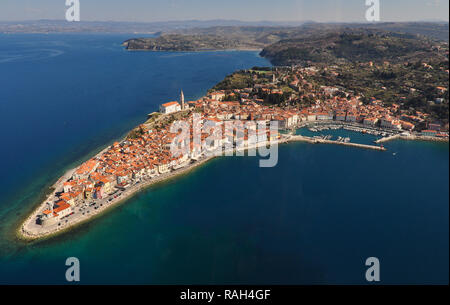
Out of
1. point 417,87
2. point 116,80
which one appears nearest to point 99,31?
point 116,80

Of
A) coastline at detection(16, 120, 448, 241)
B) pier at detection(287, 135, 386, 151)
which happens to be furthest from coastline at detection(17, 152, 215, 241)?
pier at detection(287, 135, 386, 151)

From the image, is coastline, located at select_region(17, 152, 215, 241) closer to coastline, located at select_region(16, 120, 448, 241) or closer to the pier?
coastline, located at select_region(16, 120, 448, 241)

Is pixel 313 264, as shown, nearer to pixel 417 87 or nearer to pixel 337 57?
pixel 417 87

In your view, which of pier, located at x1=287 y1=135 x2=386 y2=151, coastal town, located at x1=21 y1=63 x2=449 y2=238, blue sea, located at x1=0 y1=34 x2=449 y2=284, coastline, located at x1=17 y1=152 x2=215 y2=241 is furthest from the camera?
pier, located at x1=287 y1=135 x2=386 y2=151

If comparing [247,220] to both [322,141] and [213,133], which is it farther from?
[322,141]

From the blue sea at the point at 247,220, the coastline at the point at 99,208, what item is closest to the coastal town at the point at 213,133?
the coastline at the point at 99,208

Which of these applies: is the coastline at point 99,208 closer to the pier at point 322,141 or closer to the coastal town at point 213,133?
the coastal town at point 213,133
